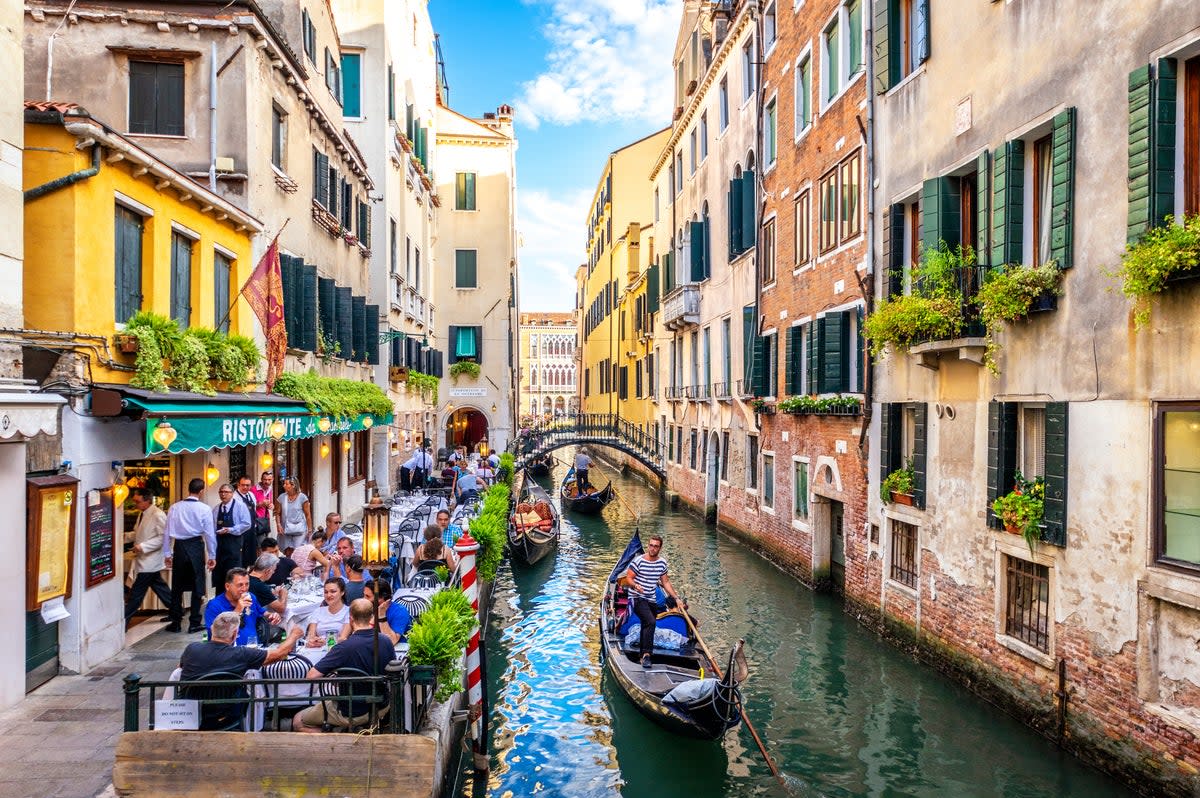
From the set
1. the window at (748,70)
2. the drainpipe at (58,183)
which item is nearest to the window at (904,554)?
the drainpipe at (58,183)

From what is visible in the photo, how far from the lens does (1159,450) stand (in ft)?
20.7

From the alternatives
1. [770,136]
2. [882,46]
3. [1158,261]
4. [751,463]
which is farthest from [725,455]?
[1158,261]

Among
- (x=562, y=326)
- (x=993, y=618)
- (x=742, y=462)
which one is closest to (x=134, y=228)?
(x=993, y=618)

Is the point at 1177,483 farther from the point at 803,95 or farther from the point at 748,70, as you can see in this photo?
the point at 748,70

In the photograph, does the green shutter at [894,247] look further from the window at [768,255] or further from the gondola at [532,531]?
the gondola at [532,531]

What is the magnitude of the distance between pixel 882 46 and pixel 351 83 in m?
12.9

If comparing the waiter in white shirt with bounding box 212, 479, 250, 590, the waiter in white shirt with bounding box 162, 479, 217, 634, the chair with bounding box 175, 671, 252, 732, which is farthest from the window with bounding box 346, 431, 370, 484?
the chair with bounding box 175, 671, 252, 732

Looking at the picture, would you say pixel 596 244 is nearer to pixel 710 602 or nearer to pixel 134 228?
pixel 710 602

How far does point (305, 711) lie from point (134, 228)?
5509mm

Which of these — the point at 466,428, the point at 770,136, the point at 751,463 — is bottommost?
the point at 751,463

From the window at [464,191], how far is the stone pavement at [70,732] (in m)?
24.2

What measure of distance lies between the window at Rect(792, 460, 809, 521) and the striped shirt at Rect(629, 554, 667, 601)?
5401 mm

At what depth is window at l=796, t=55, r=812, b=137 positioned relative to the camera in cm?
1493

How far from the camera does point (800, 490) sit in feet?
49.2
